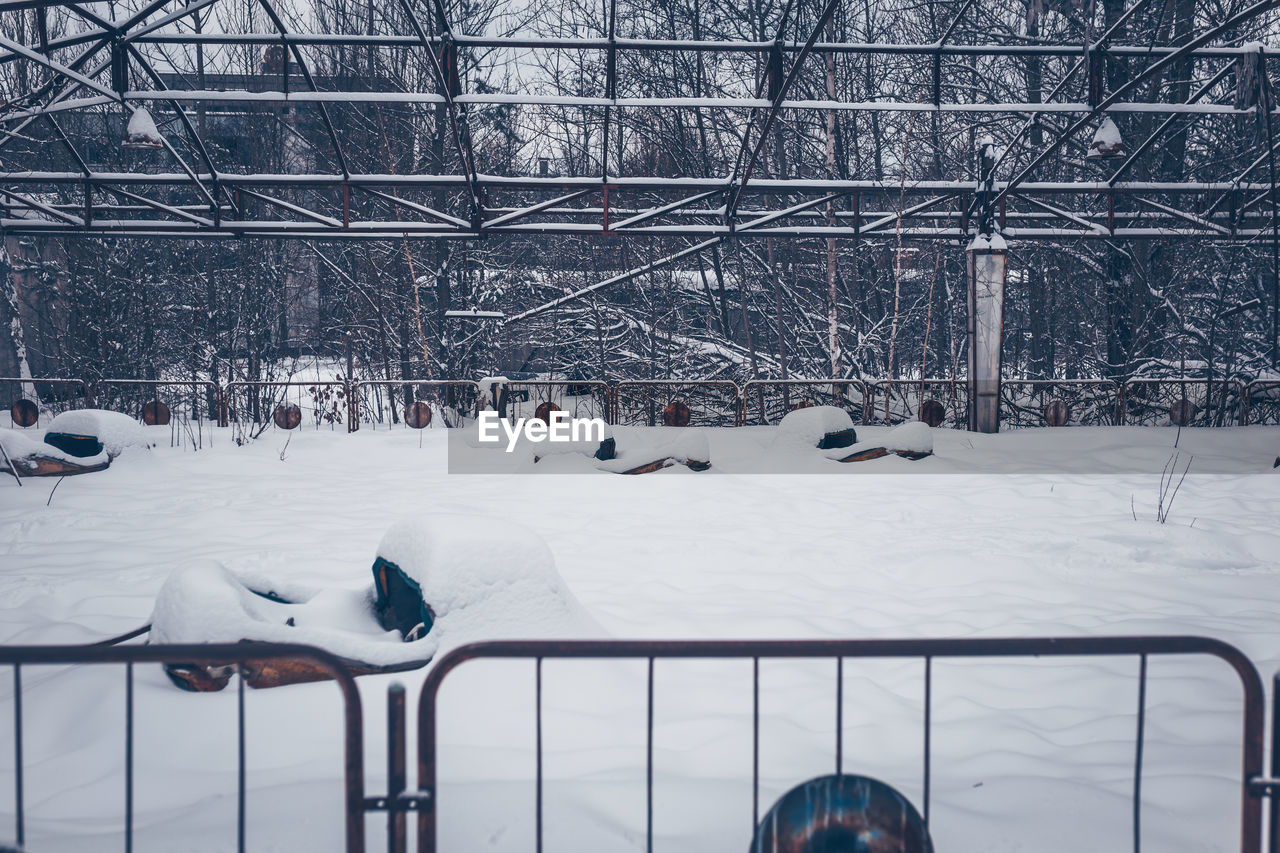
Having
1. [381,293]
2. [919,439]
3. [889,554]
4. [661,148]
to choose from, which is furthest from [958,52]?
[381,293]

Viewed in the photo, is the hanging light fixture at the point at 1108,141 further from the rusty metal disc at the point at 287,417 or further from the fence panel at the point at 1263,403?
the rusty metal disc at the point at 287,417

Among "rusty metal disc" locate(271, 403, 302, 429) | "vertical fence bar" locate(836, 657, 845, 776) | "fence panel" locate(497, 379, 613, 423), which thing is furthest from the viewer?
"fence panel" locate(497, 379, 613, 423)

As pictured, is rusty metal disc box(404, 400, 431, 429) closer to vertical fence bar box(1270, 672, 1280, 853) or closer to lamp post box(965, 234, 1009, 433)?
lamp post box(965, 234, 1009, 433)

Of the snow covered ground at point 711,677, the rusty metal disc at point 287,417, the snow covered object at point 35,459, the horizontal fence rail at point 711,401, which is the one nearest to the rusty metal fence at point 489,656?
the snow covered ground at point 711,677

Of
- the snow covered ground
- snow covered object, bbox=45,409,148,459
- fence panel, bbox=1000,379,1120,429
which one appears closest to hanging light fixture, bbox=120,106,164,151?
snow covered object, bbox=45,409,148,459

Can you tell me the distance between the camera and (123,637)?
12.4 feet

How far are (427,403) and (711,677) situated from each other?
615 inches

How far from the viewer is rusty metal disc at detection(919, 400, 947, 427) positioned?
14.8m

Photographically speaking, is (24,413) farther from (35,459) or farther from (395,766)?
(395,766)

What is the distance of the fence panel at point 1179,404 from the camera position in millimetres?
14586

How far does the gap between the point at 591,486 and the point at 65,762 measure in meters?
7.11

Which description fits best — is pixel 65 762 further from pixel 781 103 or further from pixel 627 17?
pixel 627 17

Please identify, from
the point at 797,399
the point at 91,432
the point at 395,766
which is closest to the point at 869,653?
the point at 395,766

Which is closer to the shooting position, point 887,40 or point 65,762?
point 65,762
